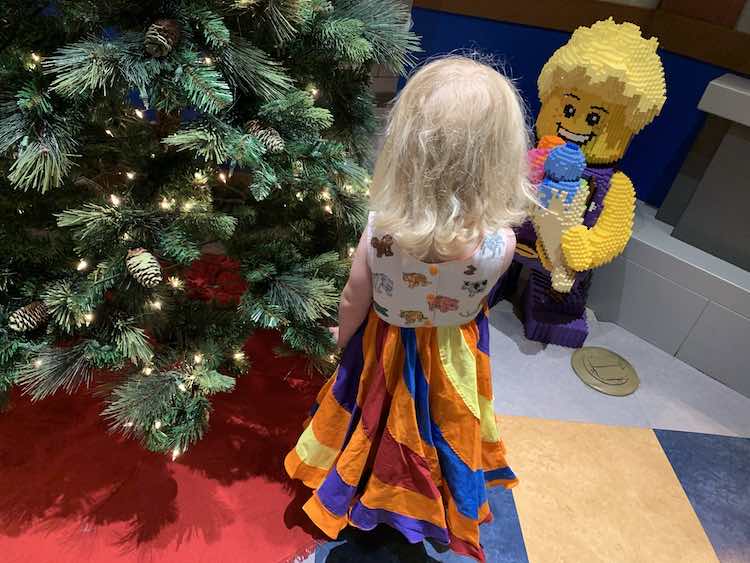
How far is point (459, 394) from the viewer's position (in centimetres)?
117

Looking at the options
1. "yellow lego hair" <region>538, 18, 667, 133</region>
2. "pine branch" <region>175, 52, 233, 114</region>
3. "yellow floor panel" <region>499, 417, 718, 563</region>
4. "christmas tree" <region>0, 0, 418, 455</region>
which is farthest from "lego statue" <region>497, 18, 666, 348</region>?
"pine branch" <region>175, 52, 233, 114</region>

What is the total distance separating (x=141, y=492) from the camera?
54.4 inches

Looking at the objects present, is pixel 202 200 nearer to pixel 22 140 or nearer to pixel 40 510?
pixel 22 140

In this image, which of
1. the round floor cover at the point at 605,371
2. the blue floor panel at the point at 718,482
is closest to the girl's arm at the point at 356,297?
the round floor cover at the point at 605,371

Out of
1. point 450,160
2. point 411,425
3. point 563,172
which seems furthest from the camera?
point 563,172

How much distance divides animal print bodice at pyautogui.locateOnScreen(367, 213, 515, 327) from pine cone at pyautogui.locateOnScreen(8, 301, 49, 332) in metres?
0.63

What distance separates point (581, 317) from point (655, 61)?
2.85ft

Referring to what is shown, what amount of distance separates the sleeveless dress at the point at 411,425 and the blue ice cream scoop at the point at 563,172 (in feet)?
1.96

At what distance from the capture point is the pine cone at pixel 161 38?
2.89 feet

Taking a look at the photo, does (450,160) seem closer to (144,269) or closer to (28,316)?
(144,269)

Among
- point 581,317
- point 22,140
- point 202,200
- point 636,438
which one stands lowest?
point 636,438

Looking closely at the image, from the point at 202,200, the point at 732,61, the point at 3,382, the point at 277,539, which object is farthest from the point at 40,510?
the point at 732,61

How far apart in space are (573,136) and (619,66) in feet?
0.76

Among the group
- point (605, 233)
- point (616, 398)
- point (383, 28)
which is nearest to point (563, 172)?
point (605, 233)
